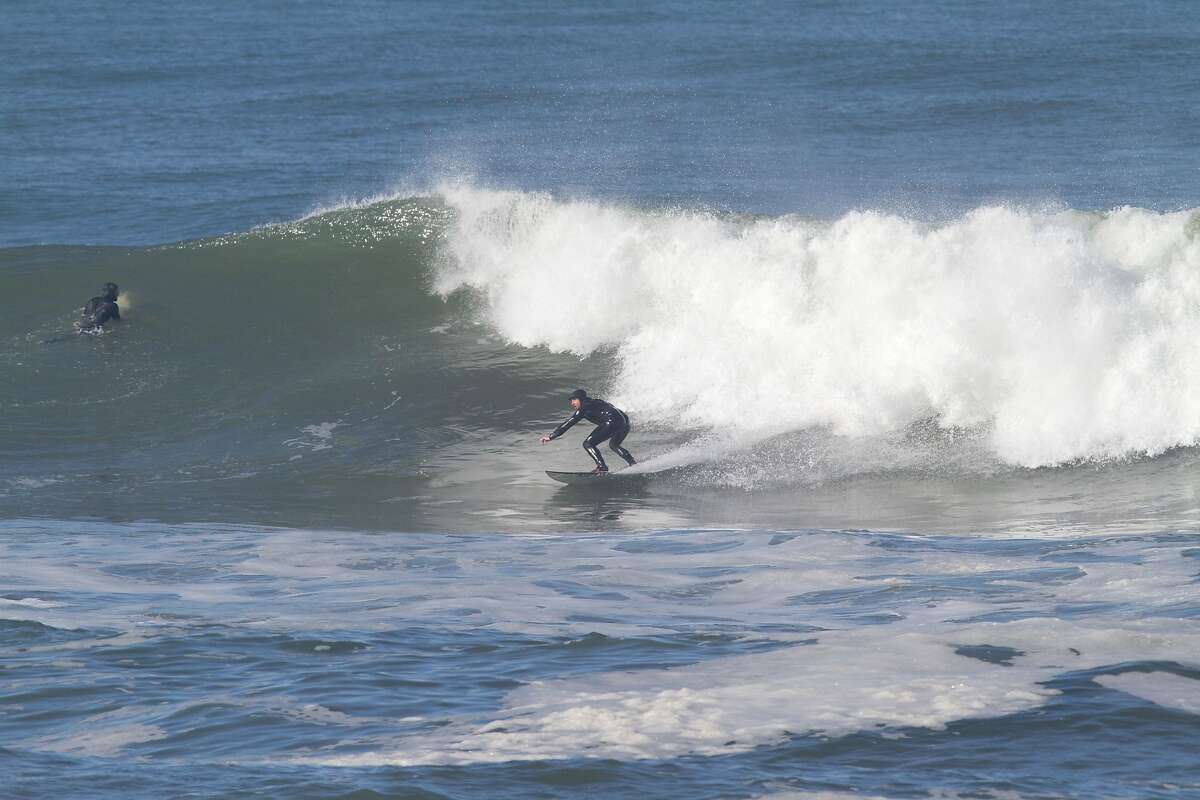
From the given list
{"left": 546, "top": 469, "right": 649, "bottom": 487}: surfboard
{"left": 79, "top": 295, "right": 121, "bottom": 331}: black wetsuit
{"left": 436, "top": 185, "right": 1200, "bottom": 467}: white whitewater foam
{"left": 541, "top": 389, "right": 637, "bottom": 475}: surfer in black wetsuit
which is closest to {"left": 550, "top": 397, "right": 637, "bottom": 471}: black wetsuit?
{"left": 541, "top": 389, "right": 637, "bottom": 475}: surfer in black wetsuit

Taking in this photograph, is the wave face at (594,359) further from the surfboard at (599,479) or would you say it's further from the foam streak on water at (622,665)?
the foam streak on water at (622,665)

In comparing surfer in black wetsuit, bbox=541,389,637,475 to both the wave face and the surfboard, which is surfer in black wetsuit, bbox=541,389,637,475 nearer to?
the surfboard

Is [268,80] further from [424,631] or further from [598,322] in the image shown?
[424,631]

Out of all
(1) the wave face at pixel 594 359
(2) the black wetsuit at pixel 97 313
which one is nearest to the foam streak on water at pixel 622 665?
(1) the wave face at pixel 594 359

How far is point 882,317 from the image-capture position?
1786cm

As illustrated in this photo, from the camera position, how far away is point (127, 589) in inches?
405

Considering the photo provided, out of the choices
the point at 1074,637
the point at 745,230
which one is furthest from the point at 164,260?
the point at 1074,637

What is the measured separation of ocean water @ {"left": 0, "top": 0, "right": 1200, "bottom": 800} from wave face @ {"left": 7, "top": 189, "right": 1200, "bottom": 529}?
0.06 meters

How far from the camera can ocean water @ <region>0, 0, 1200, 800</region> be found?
22.6 feet

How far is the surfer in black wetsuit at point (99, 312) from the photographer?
67.6 feet

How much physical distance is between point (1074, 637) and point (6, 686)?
5445 millimetres

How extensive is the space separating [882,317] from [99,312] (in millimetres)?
10374

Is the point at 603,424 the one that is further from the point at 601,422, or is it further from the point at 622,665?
the point at 622,665

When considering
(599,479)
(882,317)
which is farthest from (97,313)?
(882,317)
